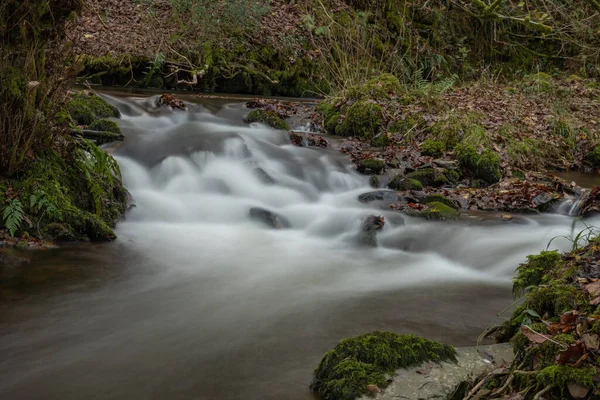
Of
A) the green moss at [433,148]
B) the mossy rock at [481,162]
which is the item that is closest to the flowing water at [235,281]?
the green moss at [433,148]

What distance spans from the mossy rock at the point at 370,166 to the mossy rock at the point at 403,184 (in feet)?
1.60

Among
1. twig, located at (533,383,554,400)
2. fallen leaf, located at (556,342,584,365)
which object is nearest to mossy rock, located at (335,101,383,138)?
fallen leaf, located at (556,342,584,365)

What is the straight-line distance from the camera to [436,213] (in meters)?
7.41

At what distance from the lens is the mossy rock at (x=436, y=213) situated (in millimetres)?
7402

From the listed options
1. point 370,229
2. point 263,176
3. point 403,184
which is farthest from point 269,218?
point 403,184

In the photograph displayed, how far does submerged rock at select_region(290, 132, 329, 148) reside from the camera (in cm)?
1041

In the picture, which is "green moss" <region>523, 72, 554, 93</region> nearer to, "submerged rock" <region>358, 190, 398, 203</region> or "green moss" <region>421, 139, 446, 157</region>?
"green moss" <region>421, 139, 446, 157</region>

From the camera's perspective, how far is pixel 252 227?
23.7 feet

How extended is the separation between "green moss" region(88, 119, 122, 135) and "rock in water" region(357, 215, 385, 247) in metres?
4.23

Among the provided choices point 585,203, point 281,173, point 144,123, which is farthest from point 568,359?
point 144,123

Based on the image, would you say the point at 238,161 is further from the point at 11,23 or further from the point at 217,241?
the point at 11,23

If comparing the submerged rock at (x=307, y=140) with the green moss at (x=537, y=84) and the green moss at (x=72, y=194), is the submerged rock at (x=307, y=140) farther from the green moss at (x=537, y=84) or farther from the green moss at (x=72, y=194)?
the green moss at (x=537, y=84)

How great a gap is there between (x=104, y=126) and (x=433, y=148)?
5.42m

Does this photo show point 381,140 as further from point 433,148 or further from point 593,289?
point 593,289
